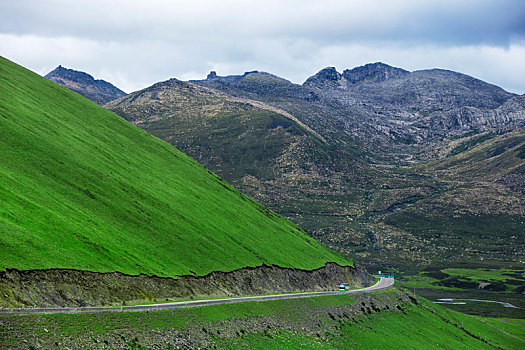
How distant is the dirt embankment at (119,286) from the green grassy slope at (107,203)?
1420 mm

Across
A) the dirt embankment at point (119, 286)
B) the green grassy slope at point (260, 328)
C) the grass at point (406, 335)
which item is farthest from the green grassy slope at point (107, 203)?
the grass at point (406, 335)

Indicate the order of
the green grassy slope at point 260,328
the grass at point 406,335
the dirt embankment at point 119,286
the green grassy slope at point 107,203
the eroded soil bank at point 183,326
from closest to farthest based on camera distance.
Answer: the eroded soil bank at point 183,326 < the green grassy slope at point 260,328 < the dirt embankment at point 119,286 < the green grassy slope at point 107,203 < the grass at point 406,335

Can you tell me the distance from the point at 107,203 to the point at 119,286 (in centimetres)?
2572

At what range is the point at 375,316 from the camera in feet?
373

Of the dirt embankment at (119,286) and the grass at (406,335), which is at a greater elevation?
the dirt embankment at (119,286)

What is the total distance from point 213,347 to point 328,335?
32811 mm

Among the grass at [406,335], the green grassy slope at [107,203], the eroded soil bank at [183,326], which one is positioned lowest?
the grass at [406,335]

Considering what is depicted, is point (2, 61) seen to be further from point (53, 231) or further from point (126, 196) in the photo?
point (53, 231)

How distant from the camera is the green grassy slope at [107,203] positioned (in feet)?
201

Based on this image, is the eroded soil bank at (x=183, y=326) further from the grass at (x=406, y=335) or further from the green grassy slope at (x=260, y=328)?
the grass at (x=406, y=335)

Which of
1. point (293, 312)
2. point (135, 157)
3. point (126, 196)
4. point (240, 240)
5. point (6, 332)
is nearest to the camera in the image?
point (6, 332)

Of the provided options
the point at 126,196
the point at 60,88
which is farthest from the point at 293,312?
the point at 60,88

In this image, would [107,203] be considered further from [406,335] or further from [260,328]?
[406,335]

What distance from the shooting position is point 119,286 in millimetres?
60969
